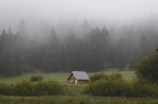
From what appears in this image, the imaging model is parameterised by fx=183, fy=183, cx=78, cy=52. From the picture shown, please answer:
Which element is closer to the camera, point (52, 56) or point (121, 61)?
point (121, 61)

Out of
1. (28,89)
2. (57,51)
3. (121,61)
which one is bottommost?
(121,61)

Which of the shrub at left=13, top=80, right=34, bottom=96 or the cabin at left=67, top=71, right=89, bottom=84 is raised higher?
the shrub at left=13, top=80, right=34, bottom=96

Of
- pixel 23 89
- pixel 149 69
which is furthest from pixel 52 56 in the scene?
pixel 149 69

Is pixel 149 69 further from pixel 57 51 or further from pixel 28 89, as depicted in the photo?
pixel 57 51

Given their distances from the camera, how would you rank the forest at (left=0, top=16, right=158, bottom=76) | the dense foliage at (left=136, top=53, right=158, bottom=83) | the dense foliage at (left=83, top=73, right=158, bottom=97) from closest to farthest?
the dense foliage at (left=83, top=73, right=158, bottom=97)
the dense foliage at (left=136, top=53, right=158, bottom=83)
the forest at (left=0, top=16, right=158, bottom=76)

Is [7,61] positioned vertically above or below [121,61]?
above

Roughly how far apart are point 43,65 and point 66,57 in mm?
11306

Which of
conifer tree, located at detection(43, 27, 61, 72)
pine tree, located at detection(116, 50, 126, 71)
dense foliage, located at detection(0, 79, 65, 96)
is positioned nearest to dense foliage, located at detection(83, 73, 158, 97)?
dense foliage, located at detection(0, 79, 65, 96)

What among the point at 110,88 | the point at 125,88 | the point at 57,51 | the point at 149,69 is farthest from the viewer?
the point at 57,51

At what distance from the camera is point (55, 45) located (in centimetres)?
8612

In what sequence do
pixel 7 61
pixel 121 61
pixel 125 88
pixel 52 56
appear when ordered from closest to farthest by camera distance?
pixel 125 88 → pixel 7 61 → pixel 121 61 → pixel 52 56

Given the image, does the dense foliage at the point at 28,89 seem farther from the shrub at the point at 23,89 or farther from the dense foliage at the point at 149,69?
the dense foliage at the point at 149,69

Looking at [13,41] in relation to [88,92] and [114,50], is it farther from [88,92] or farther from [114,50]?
[88,92]

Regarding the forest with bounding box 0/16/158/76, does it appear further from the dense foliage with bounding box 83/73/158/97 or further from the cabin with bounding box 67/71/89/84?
the dense foliage with bounding box 83/73/158/97
